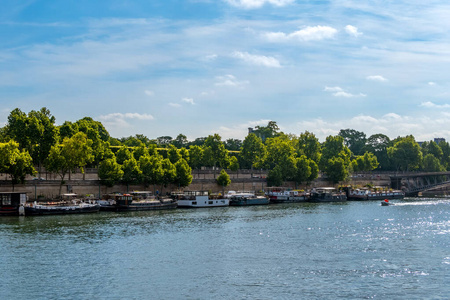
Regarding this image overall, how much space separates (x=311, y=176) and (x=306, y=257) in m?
111

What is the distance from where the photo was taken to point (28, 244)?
60.8 m

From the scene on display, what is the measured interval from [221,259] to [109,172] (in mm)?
67008

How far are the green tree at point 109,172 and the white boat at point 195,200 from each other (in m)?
14.0

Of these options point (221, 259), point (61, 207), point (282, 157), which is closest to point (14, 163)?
point (61, 207)

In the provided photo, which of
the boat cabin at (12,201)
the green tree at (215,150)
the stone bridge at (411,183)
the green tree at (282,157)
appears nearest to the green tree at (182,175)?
the green tree at (215,150)

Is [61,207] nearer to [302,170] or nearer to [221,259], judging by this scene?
[221,259]

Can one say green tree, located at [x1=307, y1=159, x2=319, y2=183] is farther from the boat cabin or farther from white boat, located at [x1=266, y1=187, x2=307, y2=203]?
the boat cabin

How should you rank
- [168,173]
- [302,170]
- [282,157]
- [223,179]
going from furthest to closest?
1. [282,157]
2. [302,170]
3. [223,179]
4. [168,173]

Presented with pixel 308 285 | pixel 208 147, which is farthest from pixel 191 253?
pixel 208 147

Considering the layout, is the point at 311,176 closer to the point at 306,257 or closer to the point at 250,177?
the point at 250,177

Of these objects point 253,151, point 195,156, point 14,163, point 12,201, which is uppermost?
point 253,151

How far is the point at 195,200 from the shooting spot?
11788 cm

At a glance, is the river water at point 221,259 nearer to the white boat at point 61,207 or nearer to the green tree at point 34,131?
the white boat at point 61,207

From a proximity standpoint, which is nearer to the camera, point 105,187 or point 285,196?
point 105,187
